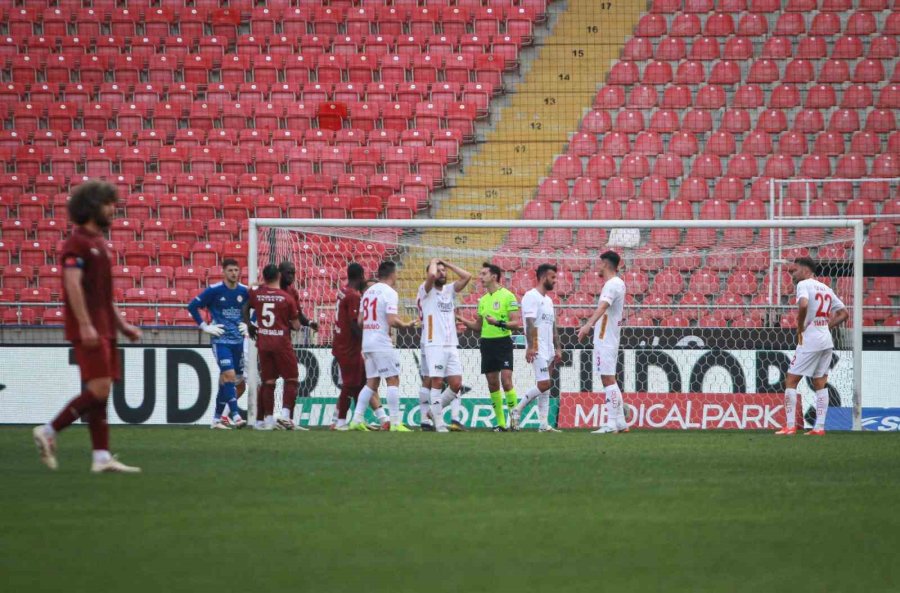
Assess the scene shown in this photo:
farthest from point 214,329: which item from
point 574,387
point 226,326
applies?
point 574,387

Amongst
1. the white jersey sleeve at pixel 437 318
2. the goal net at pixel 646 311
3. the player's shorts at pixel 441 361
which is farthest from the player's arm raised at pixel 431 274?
the goal net at pixel 646 311

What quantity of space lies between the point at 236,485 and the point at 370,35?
62.1 ft

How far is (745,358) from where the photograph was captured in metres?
15.9

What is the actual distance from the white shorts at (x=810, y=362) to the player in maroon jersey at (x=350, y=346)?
4.77 metres

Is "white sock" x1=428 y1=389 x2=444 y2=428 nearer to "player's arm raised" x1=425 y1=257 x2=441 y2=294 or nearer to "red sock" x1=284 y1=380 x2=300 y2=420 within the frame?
"player's arm raised" x1=425 y1=257 x2=441 y2=294

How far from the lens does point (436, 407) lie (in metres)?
14.2

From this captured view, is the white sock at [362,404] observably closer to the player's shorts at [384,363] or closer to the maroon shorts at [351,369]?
the player's shorts at [384,363]

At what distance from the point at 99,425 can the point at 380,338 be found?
A: 6.59 meters

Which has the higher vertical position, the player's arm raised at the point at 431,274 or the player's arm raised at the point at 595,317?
the player's arm raised at the point at 431,274

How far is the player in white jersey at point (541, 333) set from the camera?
566 inches

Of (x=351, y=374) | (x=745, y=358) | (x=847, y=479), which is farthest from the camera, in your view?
(x=745, y=358)

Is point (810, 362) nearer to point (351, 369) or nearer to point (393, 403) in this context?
point (393, 403)

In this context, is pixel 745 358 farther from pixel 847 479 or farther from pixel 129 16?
pixel 129 16

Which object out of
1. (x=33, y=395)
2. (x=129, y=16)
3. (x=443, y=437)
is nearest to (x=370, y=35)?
(x=129, y=16)
